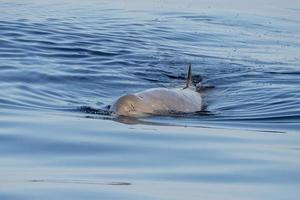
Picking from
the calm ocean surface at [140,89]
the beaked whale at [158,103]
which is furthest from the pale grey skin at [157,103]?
the calm ocean surface at [140,89]

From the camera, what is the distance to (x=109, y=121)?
9070 millimetres

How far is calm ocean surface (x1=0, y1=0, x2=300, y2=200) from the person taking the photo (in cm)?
582

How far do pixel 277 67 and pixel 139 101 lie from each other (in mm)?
4999

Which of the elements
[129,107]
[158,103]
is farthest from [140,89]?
[129,107]

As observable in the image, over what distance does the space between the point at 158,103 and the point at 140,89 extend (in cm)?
228

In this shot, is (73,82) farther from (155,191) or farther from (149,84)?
(155,191)

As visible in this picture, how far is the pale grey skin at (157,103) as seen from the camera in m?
9.63

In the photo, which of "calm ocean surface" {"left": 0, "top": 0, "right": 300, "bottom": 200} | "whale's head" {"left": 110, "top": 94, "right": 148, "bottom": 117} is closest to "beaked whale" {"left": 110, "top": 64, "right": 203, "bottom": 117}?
"whale's head" {"left": 110, "top": 94, "right": 148, "bottom": 117}

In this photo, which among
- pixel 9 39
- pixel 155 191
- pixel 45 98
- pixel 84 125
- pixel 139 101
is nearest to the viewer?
pixel 155 191

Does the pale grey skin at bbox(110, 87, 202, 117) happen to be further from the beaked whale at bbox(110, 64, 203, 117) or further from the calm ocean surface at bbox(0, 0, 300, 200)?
the calm ocean surface at bbox(0, 0, 300, 200)

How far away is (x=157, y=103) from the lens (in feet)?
33.3

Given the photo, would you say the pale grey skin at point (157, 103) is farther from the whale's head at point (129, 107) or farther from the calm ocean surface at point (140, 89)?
the calm ocean surface at point (140, 89)

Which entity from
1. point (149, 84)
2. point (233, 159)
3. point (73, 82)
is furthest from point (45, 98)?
point (233, 159)

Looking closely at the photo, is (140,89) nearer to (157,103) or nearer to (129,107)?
(157,103)
